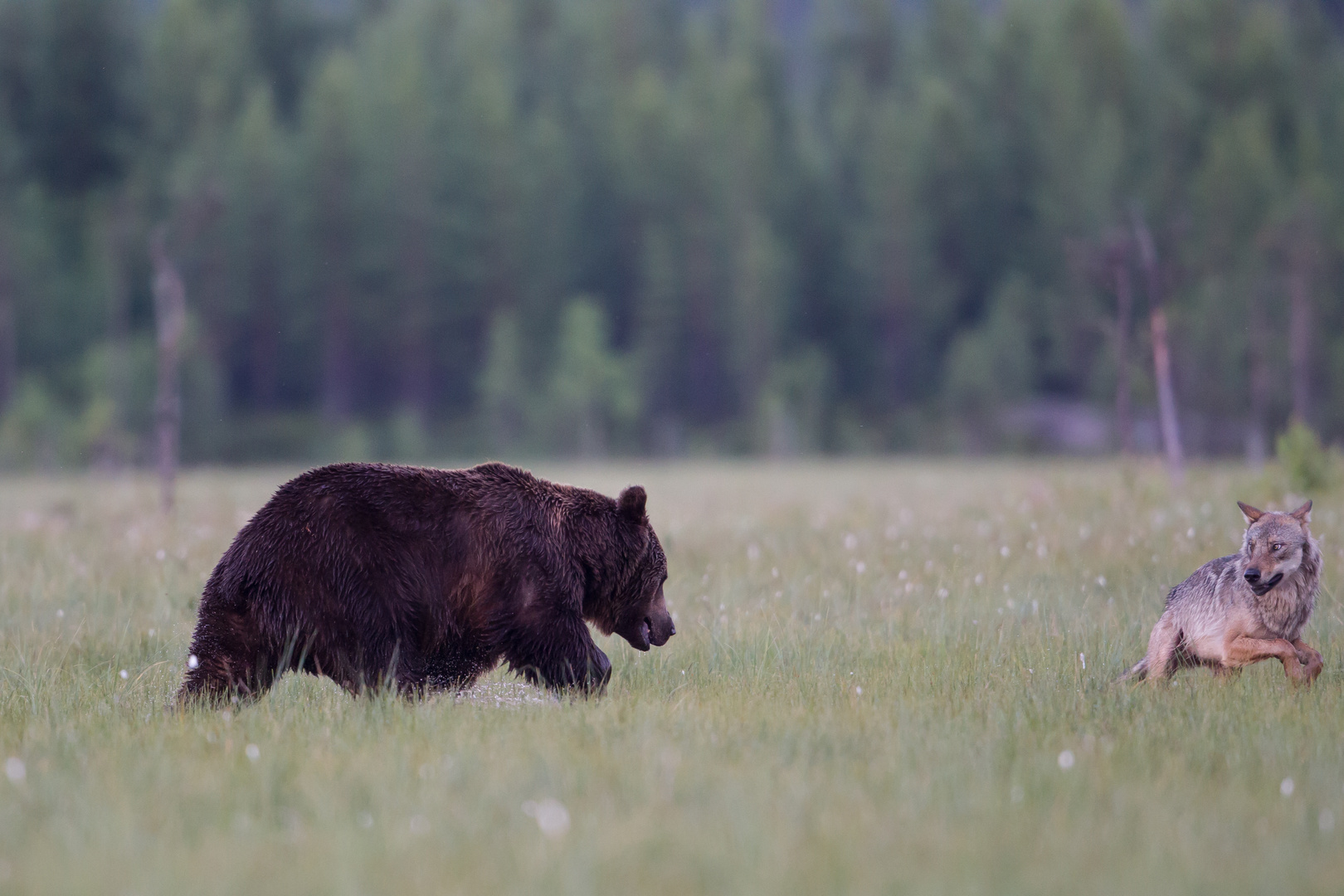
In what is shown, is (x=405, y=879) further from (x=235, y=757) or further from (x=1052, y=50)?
(x=1052, y=50)

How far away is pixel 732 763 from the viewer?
4.71 metres

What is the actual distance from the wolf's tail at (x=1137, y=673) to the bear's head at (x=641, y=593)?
2.36 metres

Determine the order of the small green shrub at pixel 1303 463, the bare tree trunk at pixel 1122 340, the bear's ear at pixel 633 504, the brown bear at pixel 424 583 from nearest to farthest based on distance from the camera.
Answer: the brown bear at pixel 424 583, the bear's ear at pixel 633 504, the small green shrub at pixel 1303 463, the bare tree trunk at pixel 1122 340

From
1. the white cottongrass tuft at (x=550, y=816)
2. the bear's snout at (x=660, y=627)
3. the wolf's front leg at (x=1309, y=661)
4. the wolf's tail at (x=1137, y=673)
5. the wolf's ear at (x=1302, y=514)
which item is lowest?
the bear's snout at (x=660, y=627)

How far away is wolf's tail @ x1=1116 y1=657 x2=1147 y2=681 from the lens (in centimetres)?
625

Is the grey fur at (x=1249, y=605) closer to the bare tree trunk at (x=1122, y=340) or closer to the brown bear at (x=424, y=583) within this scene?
A: the brown bear at (x=424, y=583)

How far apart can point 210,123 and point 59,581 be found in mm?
49034

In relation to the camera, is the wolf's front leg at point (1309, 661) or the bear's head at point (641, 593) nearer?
the wolf's front leg at point (1309, 661)

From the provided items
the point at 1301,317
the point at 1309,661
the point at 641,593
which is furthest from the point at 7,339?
the point at 1309,661

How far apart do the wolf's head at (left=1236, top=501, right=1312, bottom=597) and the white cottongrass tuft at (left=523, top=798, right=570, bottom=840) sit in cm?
371

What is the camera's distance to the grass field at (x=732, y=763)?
3.51 metres

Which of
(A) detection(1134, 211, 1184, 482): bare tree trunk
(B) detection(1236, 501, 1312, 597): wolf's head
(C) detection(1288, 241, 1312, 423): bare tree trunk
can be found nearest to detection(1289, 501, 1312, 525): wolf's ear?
(B) detection(1236, 501, 1312, 597): wolf's head

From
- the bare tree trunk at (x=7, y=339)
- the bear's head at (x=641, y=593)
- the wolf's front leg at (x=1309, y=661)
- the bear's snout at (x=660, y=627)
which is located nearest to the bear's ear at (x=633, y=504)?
the bear's head at (x=641, y=593)

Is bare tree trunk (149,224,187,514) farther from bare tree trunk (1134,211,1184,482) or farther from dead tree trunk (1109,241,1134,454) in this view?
dead tree trunk (1109,241,1134,454)
